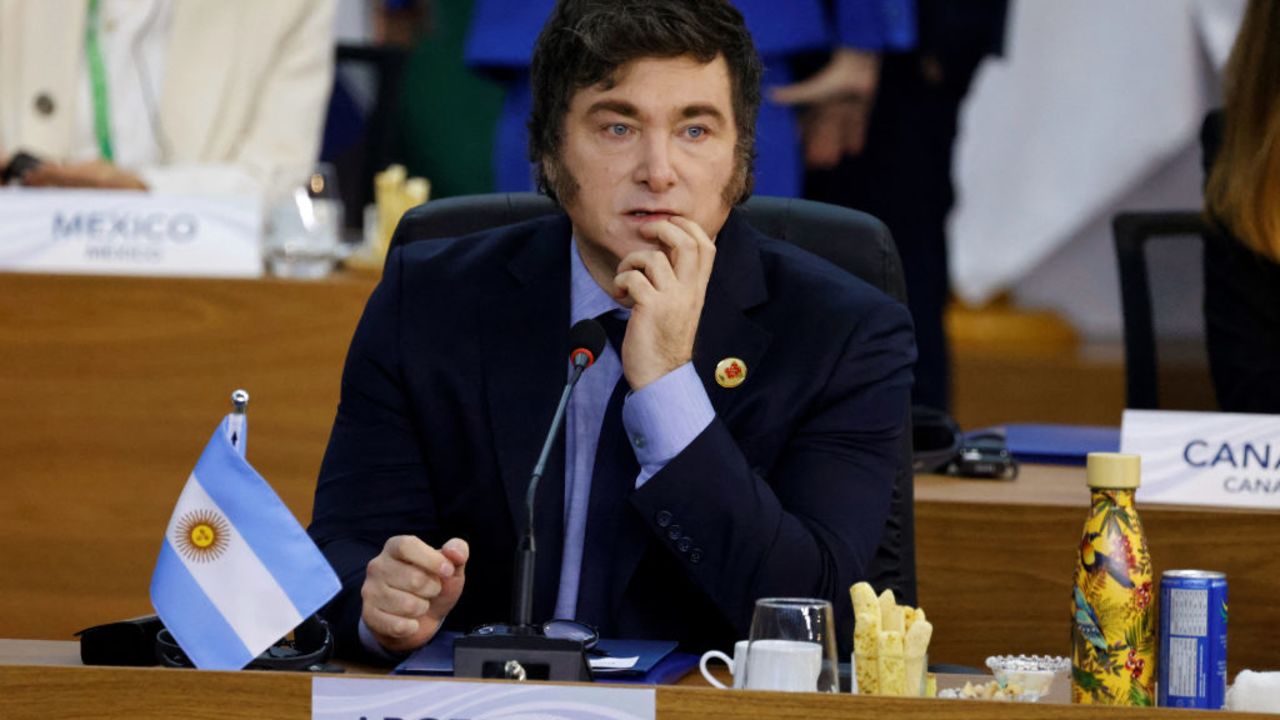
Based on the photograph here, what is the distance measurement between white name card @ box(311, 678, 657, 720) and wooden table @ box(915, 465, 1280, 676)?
4.03 ft

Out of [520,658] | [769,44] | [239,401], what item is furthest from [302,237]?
[520,658]

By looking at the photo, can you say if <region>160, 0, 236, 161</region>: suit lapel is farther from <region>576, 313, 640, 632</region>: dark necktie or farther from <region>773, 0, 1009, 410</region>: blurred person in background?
<region>576, 313, 640, 632</region>: dark necktie

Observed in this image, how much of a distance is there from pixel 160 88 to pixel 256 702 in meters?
2.65

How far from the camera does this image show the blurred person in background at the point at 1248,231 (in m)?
3.16

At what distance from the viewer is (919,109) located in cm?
448

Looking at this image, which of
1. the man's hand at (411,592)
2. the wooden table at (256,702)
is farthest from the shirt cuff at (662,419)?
the wooden table at (256,702)

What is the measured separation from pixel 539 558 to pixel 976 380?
11.9 ft

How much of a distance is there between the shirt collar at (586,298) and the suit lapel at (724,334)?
103 mm

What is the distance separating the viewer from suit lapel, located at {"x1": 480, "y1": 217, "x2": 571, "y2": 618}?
6.97ft

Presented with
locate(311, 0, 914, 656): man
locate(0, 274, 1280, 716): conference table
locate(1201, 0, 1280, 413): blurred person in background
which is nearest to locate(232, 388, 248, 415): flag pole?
locate(311, 0, 914, 656): man

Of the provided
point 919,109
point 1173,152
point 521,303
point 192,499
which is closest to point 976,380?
point 1173,152

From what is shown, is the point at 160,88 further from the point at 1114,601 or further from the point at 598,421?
the point at 1114,601

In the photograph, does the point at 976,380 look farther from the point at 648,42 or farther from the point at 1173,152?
the point at 648,42

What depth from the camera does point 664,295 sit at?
6.67ft
